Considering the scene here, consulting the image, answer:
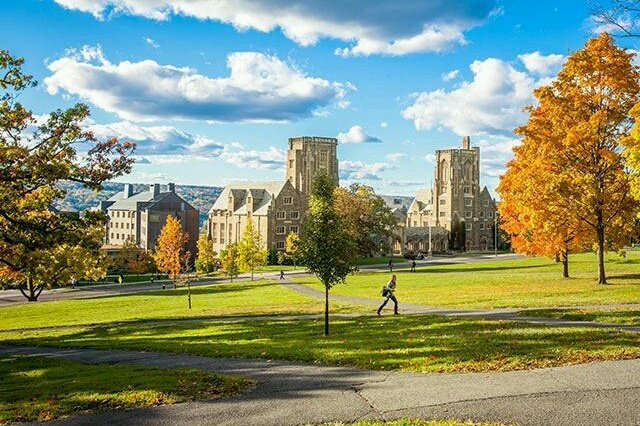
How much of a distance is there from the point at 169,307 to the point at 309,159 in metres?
77.4

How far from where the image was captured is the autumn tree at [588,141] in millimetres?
32281

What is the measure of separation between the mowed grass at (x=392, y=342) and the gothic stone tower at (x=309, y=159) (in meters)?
90.4

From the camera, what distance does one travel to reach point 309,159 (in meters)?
118

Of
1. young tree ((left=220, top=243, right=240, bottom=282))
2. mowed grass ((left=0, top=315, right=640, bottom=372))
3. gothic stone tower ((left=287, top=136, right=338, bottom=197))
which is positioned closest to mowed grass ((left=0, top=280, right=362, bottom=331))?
mowed grass ((left=0, top=315, right=640, bottom=372))

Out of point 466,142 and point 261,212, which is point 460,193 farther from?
point 261,212

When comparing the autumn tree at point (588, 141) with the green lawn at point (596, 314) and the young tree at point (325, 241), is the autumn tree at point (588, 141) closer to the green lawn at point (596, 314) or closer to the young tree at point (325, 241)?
the green lawn at point (596, 314)

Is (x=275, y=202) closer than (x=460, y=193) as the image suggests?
Yes

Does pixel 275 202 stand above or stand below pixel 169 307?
above

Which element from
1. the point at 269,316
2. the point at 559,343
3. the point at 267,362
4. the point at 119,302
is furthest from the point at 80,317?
the point at 559,343

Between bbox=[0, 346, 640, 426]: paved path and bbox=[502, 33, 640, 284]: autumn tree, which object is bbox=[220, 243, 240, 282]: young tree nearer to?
bbox=[502, 33, 640, 284]: autumn tree

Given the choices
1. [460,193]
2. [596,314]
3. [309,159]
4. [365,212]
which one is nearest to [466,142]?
[460,193]

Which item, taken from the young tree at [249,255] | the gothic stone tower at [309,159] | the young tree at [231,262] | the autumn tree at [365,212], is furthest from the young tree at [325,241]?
the gothic stone tower at [309,159]

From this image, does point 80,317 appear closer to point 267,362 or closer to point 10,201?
point 10,201

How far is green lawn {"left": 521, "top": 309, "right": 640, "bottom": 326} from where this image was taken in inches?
837
